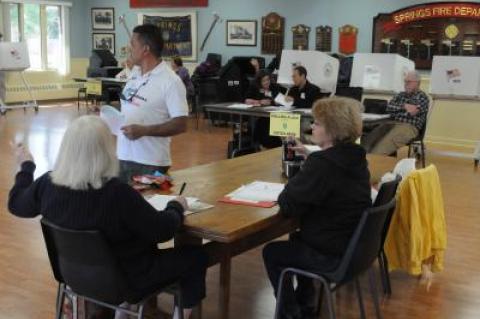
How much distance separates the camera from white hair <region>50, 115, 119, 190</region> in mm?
2102

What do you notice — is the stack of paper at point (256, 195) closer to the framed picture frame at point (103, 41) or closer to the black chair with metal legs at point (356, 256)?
the black chair with metal legs at point (356, 256)

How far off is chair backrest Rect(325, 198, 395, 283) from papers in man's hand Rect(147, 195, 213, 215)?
583mm

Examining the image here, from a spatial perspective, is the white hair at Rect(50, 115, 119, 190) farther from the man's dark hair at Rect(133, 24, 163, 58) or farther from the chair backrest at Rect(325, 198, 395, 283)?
the man's dark hair at Rect(133, 24, 163, 58)

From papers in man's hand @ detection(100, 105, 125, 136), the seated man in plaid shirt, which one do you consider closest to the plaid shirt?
the seated man in plaid shirt

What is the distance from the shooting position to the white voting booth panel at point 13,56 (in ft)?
37.1

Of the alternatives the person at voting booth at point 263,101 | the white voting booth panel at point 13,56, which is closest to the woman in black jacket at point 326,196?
the person at voting booth at point 263,101

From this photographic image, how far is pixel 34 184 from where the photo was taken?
2293 millimetres

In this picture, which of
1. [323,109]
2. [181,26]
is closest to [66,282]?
[323,109]

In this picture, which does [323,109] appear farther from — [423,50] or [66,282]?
[423,50]

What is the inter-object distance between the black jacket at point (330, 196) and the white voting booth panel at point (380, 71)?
5319 mm

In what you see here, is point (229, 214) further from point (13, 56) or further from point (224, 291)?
point (13, 56)

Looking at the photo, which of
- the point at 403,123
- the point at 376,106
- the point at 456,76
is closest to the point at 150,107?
the point at 403,123

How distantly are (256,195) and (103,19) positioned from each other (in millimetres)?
12498

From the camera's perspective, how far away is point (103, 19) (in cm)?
1431
